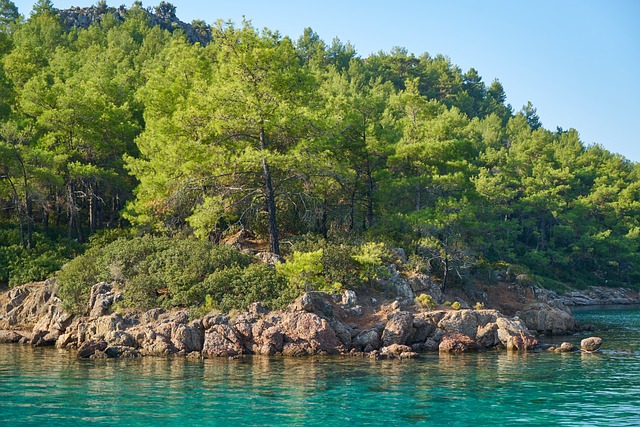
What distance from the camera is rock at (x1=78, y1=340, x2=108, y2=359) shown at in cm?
2690

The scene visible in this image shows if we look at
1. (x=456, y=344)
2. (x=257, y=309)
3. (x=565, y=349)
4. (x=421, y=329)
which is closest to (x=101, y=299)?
(x=257, y=309)

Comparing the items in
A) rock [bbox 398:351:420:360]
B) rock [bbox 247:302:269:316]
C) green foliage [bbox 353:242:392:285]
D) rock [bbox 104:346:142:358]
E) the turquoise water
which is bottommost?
the turquoise water

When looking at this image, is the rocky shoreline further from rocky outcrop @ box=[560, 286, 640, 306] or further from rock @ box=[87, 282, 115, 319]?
rocky outcrop @ box=[560, 286, 640, 306]

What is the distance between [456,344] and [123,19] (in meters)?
131

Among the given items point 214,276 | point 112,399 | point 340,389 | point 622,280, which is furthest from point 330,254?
point 622,280

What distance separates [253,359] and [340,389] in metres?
7.09

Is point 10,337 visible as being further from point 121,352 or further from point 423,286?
point 423,286

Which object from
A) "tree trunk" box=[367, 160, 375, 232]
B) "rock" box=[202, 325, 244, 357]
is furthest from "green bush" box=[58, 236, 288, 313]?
"tree trunk" box=[367, 160, 375, 232]

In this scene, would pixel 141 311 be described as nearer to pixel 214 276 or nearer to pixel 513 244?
pixel 214 276

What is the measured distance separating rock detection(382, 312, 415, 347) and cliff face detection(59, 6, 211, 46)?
373 feet

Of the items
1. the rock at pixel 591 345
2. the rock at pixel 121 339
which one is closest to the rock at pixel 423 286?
the rock at pixel 591 345

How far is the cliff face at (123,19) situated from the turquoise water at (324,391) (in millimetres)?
117482

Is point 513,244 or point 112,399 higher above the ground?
point 513,244

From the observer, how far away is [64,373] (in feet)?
74.4
